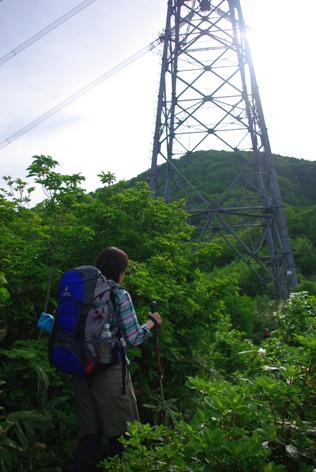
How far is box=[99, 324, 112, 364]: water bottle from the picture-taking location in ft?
9.72

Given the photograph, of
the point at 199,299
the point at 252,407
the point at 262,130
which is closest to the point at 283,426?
the point at 252,407

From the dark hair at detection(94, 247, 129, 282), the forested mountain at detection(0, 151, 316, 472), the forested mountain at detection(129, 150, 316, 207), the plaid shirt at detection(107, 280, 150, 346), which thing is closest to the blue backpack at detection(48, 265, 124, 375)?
the plaid shirt at detection(107, 280, 150, 346)

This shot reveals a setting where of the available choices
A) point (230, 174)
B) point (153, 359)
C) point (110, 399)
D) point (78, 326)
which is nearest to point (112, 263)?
point (78, 326)

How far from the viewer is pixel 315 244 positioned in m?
34.7

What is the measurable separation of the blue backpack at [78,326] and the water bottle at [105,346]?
0.09 feet

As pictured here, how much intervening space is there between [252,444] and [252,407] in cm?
31

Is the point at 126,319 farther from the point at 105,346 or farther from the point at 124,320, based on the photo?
the point at 105,346

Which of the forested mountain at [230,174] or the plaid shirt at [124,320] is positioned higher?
the forested mountain at [230,174]

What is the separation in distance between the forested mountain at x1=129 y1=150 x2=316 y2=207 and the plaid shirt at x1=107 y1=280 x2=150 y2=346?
2845cm

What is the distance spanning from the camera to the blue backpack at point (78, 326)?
9.60 feet

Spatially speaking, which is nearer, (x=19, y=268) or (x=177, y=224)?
(x=19, y=268)

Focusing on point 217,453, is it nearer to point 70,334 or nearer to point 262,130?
point 70,334

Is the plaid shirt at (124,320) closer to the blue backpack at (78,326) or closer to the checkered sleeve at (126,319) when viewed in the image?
the checkered sleeve at (126,319)

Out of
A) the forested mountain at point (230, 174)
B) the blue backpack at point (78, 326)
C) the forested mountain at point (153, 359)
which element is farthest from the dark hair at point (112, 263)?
the forested mountain at point (230, 174)
